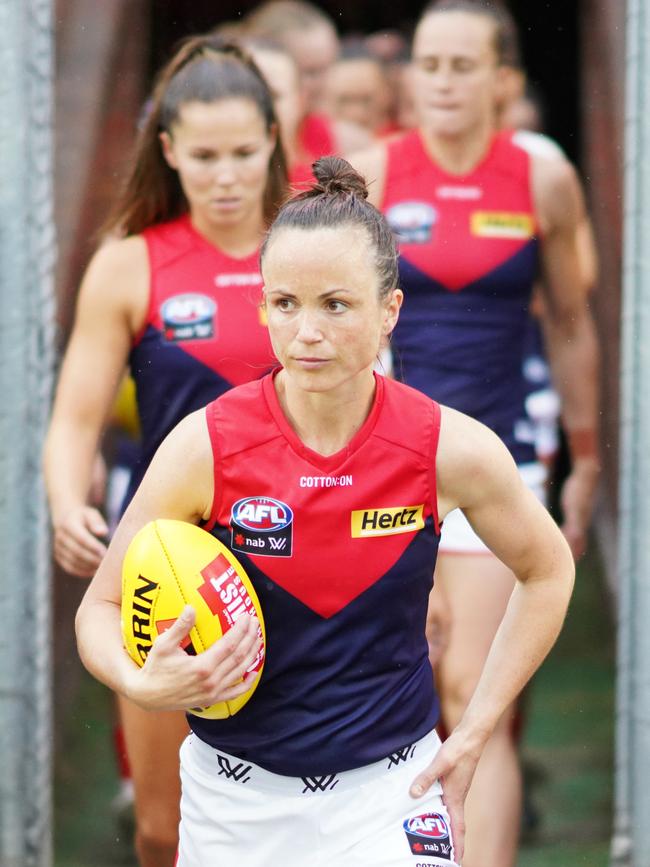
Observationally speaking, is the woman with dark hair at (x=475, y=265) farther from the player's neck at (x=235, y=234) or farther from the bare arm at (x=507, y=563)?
the bare arm at (x=507, y=563)

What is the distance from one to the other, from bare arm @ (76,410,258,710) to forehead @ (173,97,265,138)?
4.55 feet

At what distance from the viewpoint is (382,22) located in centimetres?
1373

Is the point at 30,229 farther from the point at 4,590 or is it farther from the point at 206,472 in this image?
the point at 206,472

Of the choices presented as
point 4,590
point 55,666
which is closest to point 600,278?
point 55,666

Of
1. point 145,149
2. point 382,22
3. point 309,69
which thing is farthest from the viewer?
point 382,22

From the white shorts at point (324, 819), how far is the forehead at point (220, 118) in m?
1.78

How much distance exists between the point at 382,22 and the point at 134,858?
9258 mm

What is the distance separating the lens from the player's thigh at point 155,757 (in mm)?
4391

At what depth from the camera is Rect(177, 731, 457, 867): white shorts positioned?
331 cm

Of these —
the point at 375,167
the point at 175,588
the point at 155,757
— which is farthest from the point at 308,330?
the point at 375,167

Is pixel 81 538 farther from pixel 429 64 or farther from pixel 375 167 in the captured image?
pixel 429 64

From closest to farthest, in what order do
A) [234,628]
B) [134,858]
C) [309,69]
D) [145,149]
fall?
[234,628]
[145,149]
[134,858]
[309,69]

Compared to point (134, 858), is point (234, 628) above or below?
above

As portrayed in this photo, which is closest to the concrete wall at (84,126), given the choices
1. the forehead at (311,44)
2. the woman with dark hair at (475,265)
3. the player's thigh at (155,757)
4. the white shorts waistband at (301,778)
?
the forehead at (311,44)
